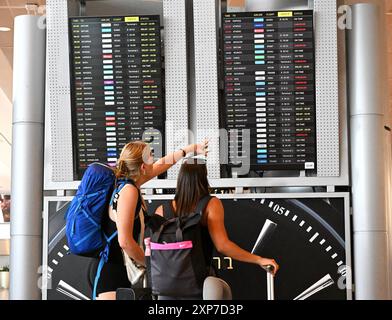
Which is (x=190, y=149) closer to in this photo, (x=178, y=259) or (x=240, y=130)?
(x=240, y=130)

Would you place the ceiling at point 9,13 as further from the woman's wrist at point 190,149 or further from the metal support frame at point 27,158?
the woman's wrist at point 190,149

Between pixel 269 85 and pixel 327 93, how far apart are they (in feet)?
1.10

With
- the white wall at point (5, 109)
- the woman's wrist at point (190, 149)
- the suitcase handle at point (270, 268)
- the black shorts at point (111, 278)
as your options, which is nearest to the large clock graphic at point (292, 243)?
the woman's wrist at point (190, 149)

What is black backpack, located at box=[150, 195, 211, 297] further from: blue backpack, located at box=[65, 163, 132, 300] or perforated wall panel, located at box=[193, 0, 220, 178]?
perforated wall panel, located at box=[193, 0, 220, 178]

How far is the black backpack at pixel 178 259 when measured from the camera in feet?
8.71

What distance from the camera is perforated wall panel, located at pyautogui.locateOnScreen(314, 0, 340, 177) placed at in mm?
3803

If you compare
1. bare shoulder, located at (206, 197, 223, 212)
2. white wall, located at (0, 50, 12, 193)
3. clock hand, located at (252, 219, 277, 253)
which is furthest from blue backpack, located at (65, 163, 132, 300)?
white wall, located at (0, 50, 12, 193)

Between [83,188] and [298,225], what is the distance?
144cm

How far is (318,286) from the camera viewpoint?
12.4 ft

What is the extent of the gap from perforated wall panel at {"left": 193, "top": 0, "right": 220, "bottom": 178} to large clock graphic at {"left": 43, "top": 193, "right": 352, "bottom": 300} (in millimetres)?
403

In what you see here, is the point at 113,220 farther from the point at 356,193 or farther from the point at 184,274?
the point at 356,193

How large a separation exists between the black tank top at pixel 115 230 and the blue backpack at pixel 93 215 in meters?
0.02

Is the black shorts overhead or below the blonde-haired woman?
below

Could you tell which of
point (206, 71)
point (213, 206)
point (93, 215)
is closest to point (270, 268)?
point (213, 206)
